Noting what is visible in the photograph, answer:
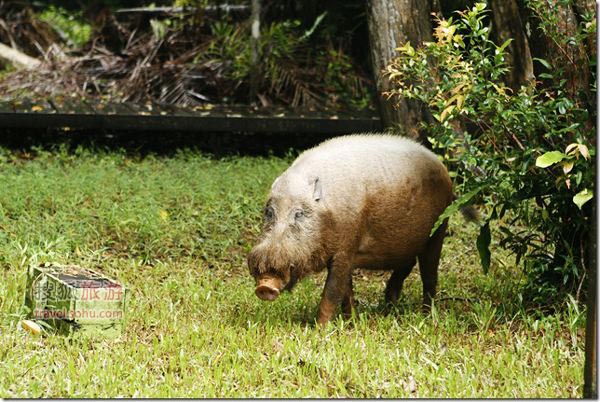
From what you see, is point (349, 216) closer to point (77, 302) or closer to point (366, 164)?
point (366, 164)

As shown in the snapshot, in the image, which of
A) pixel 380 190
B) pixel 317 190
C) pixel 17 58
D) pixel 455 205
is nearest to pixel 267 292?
pixel 317 190

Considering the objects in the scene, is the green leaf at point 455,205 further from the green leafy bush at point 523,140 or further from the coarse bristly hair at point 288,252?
the coarse bristly hair at point 288,252

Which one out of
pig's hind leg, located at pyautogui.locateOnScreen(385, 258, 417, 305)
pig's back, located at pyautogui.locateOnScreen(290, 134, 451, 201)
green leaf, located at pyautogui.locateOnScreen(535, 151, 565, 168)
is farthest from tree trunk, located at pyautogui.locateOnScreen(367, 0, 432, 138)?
green leaf, located at pyautogui.locateOnScreen(535, 151, 565, 168)

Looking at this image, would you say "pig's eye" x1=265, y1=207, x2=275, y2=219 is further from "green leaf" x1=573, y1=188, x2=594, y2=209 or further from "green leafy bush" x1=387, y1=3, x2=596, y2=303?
"green leaf" x1=573, y1=188, x2=594, y2=209

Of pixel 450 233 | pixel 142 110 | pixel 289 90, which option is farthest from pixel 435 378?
pixel 289 90

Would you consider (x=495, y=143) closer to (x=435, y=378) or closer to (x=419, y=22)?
(x=435, y=378)

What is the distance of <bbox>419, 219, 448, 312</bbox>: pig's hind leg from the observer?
6.61m

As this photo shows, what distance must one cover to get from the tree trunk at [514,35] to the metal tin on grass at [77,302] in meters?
5.00

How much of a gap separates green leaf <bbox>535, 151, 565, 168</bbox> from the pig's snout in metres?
1.70

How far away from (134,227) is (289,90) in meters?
4.75

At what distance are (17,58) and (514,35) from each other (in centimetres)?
717

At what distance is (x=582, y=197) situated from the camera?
17.7 ft

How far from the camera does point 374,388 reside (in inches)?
195

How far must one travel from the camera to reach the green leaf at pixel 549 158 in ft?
17.6
